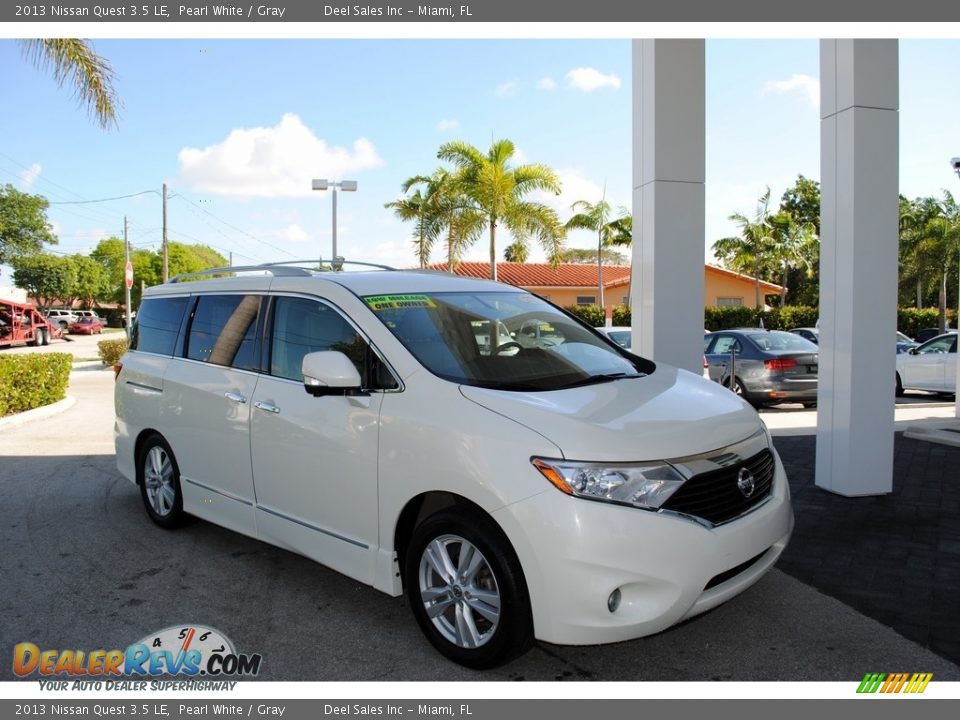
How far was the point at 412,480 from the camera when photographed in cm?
358

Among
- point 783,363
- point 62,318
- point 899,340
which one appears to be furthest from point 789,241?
point 62,318

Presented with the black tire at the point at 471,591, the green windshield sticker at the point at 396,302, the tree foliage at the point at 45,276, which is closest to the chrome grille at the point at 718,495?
the black tire at the point at 471,591

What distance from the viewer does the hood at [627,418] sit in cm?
321

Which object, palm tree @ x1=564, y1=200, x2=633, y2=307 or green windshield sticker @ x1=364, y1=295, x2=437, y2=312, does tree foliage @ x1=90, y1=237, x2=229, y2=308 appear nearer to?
palm tree @ x1=564, y1=200, x2=633, y2=307

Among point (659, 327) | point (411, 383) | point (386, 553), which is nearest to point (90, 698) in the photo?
point (386, 553)

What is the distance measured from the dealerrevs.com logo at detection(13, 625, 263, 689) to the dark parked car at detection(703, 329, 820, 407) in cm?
1049

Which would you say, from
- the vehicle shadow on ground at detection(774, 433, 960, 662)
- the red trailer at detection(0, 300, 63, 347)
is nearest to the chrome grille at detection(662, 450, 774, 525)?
the vehicle shadow on ground at detection(774, 433, 960, 662)

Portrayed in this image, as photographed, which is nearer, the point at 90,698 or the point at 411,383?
the point at 90,698

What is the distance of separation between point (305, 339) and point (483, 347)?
109 centimetres

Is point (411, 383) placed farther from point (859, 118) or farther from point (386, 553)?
point (859, 118)

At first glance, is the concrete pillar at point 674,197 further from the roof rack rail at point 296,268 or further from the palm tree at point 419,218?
the palm tree at point 419,218

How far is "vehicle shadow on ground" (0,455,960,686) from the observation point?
3500 mm

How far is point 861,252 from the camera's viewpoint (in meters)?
6.17

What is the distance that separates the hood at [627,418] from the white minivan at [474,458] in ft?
0.04
